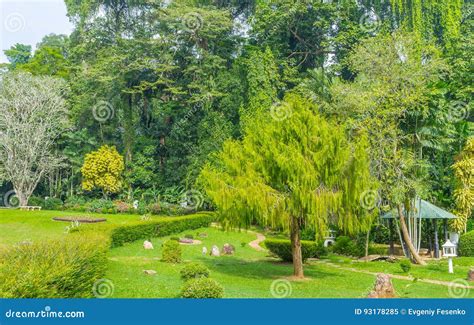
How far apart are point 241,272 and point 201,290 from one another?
7193 mm

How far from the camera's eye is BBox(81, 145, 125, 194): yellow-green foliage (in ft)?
139

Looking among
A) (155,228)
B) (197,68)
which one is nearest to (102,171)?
(197,68)

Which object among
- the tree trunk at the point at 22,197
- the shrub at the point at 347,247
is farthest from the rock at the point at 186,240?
the tree trunk at the point at 22,197

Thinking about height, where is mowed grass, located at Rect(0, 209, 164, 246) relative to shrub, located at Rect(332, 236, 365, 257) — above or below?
above

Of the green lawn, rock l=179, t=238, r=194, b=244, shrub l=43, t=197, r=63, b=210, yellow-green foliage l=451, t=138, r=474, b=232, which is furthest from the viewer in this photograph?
shrub l=43, t=197, r=63, b=210

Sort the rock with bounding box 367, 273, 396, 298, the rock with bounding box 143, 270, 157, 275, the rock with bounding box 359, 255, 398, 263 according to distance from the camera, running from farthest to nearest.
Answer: the rock with bounding box 359, 255, 398, 263 < the rock with bounding box 143, 270, 157, 275 < the rock with bounding box 367, 273, 396, 298

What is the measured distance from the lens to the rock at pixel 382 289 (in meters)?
13.9

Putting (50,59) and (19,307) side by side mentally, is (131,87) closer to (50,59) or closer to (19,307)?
(50,59)

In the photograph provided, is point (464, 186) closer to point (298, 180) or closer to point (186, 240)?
point (298, 180)

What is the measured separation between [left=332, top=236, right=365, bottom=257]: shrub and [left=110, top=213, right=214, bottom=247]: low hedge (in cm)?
977

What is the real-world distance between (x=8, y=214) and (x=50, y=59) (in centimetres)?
2463

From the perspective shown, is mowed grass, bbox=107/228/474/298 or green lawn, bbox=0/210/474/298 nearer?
mowed grass, bbox=107/228/474/298

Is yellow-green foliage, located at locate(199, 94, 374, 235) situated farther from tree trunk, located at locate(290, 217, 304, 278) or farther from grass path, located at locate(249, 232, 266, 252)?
grass path, located at locate(249, 232, 266, 252)

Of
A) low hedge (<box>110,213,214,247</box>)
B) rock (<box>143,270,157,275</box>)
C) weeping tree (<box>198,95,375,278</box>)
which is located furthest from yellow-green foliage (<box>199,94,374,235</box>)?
low hedge (<box>110,213,214,247</box>)
